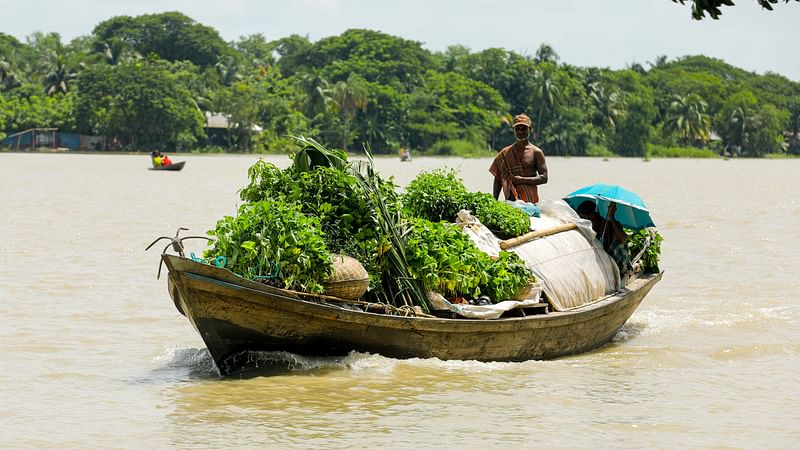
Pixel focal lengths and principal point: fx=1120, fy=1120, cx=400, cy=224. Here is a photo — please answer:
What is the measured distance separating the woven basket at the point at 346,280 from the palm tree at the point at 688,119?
79.9 m

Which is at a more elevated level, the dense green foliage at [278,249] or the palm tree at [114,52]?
the palm tree at [114,52]

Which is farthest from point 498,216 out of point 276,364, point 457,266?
point 276,364

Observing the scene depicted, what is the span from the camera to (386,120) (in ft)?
241

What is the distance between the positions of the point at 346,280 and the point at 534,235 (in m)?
2.30

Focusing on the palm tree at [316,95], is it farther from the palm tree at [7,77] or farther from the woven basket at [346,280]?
the woven basket at [346,280]

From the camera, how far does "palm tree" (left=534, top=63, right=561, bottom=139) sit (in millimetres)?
76750

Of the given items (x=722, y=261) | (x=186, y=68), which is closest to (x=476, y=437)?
(x=722, y=261)

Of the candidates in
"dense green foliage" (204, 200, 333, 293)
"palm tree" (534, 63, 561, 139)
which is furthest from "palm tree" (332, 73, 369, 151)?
"dense green foliage" (204, 200, 333, 293)

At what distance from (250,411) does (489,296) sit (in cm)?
218

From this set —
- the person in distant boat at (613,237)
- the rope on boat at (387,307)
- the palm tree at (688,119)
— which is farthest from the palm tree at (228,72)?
the rope on boat at (387,307)

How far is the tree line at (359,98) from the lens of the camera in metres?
67.2

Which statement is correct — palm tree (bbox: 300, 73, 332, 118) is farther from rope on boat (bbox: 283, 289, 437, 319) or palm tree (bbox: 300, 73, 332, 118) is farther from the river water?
rope on boat (bbox: 283, 289, 437, 319)

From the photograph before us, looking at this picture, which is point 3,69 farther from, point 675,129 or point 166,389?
point 166,389

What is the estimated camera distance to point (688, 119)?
84688mm
